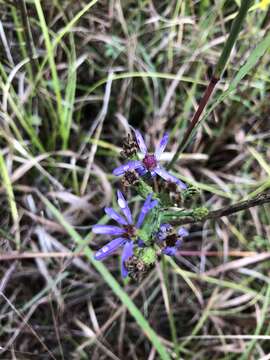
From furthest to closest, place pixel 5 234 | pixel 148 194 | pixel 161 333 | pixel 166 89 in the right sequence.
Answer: pixel 166 89 → pixel 161 333 → pixel 5 234 → pixel 148 194

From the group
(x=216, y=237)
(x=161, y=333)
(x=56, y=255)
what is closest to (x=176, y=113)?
(x=216, y=237)

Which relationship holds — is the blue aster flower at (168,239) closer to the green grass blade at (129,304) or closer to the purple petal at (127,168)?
the purple petal at (127,168)

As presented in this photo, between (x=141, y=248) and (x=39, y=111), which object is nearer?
(x=141, y=248)

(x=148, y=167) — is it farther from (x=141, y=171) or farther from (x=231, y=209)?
(x=231, y=209)

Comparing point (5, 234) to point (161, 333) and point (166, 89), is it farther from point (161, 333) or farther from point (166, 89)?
point (166, 89)

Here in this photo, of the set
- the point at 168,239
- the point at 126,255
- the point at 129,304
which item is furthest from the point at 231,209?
the point at 129,304

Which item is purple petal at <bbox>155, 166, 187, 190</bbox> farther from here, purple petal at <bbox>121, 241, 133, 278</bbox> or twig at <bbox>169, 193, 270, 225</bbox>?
purple petal at <bbox>121, 241, 133, 278</bbox>

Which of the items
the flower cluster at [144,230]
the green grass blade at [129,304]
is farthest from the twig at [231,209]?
the green grass blade at [129,304]
